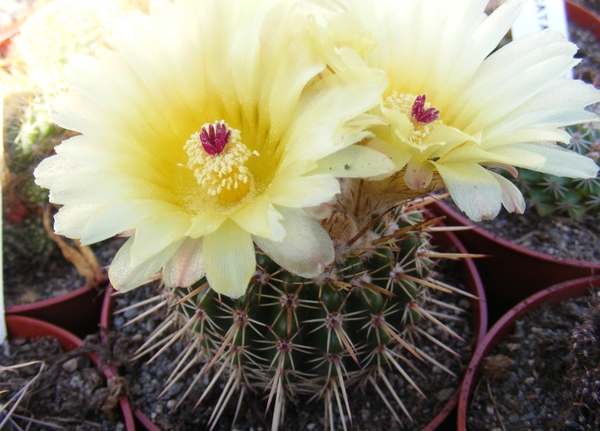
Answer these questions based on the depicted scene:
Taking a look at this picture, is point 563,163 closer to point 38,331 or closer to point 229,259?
point 229,259

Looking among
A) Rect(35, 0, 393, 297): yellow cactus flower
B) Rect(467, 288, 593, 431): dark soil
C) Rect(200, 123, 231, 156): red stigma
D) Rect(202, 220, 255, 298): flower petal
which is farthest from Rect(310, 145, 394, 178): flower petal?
Rect(467, 288, 593, 431): dark soil

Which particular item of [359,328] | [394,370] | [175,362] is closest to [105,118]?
[359,328]

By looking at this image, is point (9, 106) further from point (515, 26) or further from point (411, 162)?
point (515, 26)

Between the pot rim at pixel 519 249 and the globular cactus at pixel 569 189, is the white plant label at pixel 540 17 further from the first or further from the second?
the pot rim at pixel 519 249

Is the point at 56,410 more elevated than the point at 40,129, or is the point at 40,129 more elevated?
the point at 40,129

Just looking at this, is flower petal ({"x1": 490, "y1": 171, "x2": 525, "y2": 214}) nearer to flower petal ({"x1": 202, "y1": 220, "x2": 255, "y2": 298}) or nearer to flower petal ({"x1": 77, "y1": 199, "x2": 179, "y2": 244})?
flower petal ({"x1": 202, "y1": 220, "x2": 255, "y2": 298})
